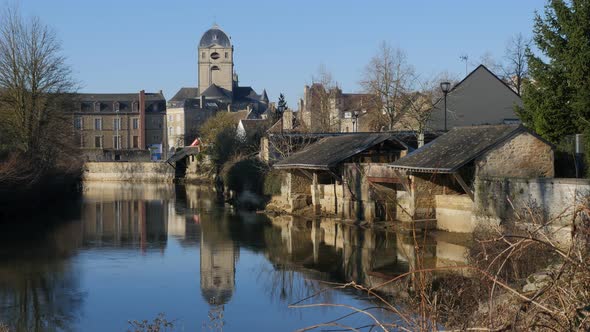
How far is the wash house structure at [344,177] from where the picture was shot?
2584cm

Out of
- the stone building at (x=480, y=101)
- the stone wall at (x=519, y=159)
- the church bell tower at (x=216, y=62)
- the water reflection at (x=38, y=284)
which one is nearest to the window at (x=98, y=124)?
the church bell tower at (x=216, y=62)

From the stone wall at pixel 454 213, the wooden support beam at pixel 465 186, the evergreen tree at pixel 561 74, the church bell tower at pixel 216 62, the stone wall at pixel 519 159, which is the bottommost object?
the stone wall at pixel 454 213

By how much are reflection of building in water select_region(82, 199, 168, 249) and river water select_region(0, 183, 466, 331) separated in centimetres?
7

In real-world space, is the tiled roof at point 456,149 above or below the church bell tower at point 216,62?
below

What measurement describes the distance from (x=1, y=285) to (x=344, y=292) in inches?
286

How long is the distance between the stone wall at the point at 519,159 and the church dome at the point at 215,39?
103 m

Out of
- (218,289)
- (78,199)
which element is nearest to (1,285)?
(218,289)

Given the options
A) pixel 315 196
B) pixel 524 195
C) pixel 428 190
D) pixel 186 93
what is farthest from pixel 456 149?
pixel 186 93

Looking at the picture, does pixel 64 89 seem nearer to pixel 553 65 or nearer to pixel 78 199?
pixel 78 199

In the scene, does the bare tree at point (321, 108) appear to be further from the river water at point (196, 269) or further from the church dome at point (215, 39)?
the church dome at point (215, 39)

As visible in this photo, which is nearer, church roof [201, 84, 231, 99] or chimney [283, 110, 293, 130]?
chimney [283, 110, 293, 130]

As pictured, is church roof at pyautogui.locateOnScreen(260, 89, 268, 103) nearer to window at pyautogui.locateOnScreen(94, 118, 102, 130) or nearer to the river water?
window at pyautogui.locateOnScreen(94, 118, 102, 130)

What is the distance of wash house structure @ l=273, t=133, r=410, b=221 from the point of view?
25.8 m

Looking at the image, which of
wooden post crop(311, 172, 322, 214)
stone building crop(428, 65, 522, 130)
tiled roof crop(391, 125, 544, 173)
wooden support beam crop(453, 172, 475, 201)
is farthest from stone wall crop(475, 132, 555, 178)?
stone building crop(428, 65, 522, 130)
